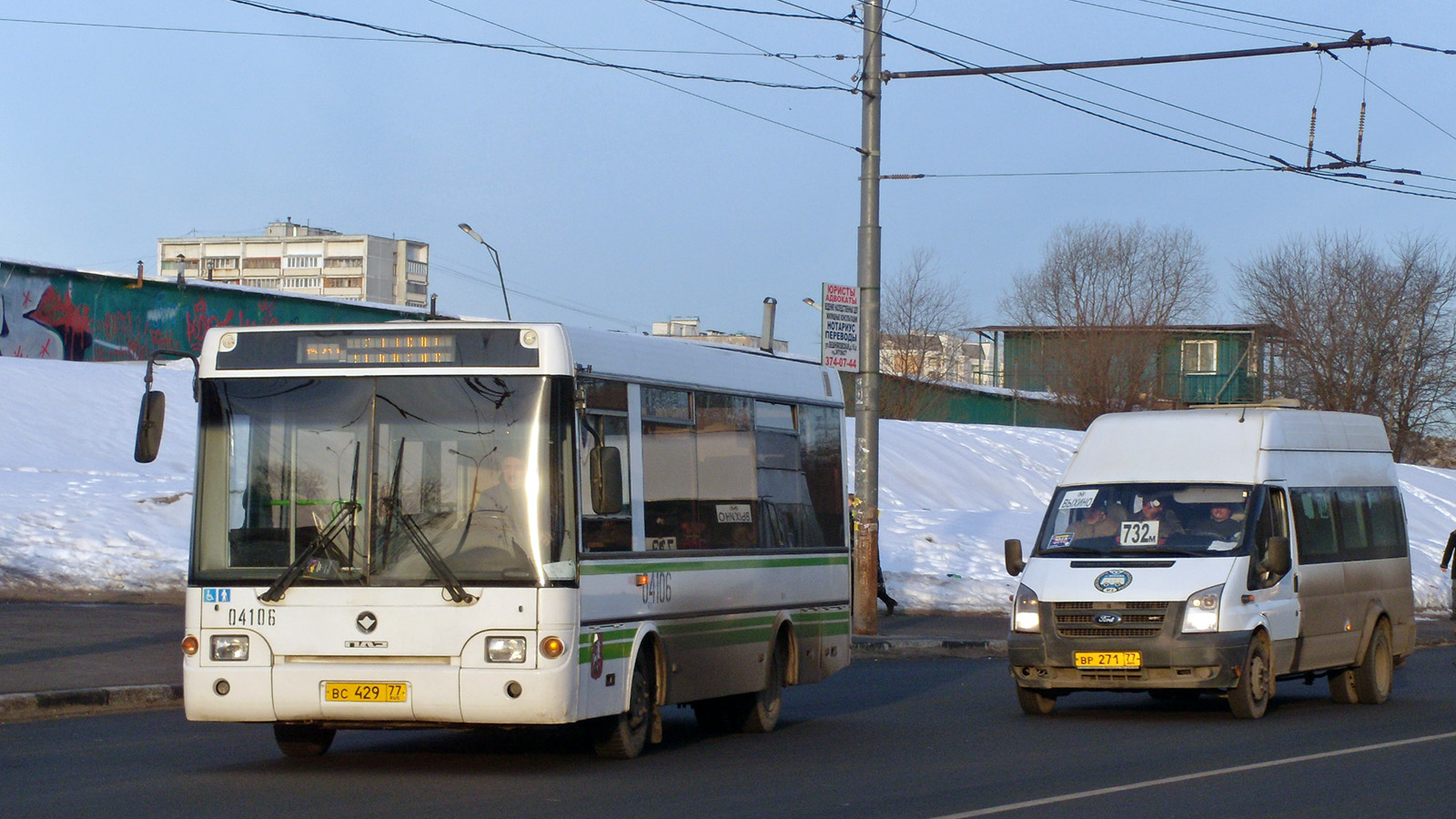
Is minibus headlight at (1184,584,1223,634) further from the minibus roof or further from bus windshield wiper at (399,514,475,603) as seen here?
bus windshield wiper at (399,514,475,603)

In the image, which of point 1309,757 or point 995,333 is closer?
point 1309,757

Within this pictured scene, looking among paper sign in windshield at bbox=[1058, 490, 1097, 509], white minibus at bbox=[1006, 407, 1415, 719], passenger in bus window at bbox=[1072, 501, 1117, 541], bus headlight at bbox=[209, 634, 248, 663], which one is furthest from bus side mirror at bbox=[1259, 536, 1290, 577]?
bus headlight at bbox=[209, 634, 248, 663]

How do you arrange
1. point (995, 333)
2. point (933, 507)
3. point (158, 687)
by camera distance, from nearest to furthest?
point (158, 687), point (933, 507), point (995, 333)

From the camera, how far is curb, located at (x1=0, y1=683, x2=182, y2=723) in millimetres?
13117

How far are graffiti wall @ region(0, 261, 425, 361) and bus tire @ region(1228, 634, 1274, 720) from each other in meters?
27.1

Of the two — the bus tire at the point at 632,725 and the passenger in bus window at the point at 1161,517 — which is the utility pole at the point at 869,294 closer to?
the passenger in bus window at the point at 1161,517

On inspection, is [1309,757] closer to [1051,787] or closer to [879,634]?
[1051,787]

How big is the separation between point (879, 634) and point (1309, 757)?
450 inches

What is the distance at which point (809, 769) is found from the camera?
10.8m

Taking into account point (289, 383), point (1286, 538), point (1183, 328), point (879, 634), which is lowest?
point (879, 634)

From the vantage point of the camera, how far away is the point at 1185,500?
14.7 metres

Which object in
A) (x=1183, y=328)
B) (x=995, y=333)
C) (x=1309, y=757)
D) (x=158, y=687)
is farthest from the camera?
(x=995, y=333)

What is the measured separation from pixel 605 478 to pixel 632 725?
1890mm

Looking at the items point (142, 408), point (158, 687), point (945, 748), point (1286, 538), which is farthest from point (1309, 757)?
point (158, 687)
